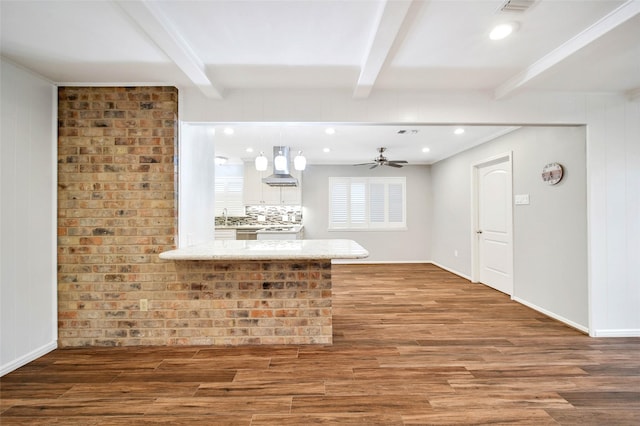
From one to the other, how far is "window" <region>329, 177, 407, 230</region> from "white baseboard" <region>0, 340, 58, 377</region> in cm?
502

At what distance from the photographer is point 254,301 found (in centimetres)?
265

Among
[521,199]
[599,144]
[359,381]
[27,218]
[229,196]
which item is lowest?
[359,381]

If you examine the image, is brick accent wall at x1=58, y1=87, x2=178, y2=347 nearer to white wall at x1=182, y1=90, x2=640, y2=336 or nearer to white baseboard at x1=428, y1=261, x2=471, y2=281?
white wall at x1=182, y1=90, x2=640, y2=336

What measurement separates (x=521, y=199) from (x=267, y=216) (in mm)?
4781

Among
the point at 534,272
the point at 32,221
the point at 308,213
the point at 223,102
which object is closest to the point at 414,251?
the point at 308,213

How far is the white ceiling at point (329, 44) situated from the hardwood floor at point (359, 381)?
232cm

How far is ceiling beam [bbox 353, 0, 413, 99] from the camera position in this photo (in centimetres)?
158

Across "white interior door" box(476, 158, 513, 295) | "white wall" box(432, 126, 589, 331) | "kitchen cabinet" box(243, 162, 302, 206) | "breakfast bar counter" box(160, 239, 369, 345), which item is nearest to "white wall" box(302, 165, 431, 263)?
"kitchen cabinet" box(243, 162, 302, 206)

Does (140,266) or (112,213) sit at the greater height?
(112,213)

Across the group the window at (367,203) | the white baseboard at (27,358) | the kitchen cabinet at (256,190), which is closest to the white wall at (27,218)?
the white baseboard at (27,358)

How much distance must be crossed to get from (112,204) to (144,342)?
4.17 feet

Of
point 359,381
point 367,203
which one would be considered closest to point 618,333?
point 359,381

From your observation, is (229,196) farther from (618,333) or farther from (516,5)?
(618,333)

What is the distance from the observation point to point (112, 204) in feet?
8.52
